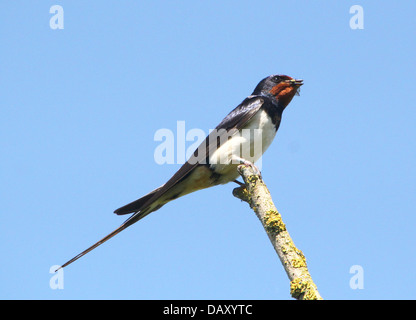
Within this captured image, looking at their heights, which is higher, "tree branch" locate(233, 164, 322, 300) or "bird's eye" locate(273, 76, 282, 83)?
"bird's eye" locate(273, 76, 282, 83)

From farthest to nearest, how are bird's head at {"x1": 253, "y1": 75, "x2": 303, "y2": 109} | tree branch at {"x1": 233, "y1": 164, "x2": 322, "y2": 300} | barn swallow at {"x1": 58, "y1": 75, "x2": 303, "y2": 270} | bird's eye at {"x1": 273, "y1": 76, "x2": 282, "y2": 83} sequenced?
bird's eye at {"x1": 273, "y1": 76, "x2": 282, "y2": 83}
bird's head at {"x1": 253, "y1": 75, "x2": 303, "y2": 109}
barn swallow at {"x1": 58, "y1": 75, "x2": 303, "y2": 270}
tree branch at {"x1": 233, "y1": 164, "x2": 322, "y2": 300}

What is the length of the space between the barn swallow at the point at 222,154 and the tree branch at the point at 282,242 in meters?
1.47

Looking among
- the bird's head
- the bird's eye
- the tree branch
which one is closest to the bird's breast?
the bird's head

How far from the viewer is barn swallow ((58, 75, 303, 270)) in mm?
6262

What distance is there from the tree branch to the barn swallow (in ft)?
4.84

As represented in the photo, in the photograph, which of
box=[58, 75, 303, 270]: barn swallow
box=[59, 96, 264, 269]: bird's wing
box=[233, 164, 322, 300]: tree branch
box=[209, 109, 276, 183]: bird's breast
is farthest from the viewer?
box=[209, 109, 276, 183]: bird's breast

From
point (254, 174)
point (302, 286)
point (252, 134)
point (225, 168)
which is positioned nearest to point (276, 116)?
point (252, 134)

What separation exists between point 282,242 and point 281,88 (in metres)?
3.62

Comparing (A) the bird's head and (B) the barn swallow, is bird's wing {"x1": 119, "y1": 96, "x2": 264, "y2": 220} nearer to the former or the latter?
(B) the barn swallow

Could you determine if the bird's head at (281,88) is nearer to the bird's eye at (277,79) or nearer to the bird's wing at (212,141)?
the bird's eye at (277,79)

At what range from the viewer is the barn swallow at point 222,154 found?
6262 millimetres

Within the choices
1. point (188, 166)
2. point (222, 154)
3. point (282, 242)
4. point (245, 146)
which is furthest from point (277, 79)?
point (282, 242)
